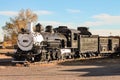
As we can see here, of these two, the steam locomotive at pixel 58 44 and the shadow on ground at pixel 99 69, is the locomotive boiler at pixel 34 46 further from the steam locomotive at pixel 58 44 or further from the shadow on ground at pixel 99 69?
the shadow on ground at pixel 99 69

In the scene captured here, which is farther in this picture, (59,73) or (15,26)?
(15,26)

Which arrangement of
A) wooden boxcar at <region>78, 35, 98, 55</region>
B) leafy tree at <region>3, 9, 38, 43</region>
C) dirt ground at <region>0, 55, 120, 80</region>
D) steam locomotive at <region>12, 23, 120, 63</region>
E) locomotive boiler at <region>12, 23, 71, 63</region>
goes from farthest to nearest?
leafy tree at <region>3, 9, 38, 43</region> < wooden boxcar at <region>78, 35, 98, 55</region> < steam locomotive at <region>12, 23, 120, 63</region> < locomotive boiler at <region>12, 23, 71, 63</region> < dirt ground at <region>0, 55, 120, 80</region>

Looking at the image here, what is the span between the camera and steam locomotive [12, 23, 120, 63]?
32469 millimetres

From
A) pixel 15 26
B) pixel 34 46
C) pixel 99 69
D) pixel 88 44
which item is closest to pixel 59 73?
pixel 99 69

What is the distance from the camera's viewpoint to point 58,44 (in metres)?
35.9

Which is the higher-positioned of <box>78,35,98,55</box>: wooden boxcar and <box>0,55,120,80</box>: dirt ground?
<box>78,35,98,55</box>: wooden boxcar

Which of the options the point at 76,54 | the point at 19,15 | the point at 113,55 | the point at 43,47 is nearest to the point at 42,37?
the point at 43,47

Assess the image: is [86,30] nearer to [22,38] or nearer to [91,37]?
[91,37]

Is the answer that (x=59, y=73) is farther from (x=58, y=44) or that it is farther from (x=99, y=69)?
(x=58, y=44)

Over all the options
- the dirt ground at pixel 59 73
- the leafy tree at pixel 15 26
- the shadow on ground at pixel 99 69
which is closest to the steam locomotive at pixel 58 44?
the dirt ground at pixel 59 73

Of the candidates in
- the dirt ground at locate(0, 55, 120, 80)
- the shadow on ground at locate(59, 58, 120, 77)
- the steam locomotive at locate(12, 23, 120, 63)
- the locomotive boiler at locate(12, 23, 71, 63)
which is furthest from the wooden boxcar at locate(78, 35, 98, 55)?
the dirt ground at locate(0, 55, 120, 80)

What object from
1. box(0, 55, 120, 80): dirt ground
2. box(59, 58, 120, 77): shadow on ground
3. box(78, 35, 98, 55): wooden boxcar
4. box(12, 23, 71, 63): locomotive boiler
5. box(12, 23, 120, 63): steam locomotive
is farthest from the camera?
box(78, 35, 98, 55): wooden boxcar

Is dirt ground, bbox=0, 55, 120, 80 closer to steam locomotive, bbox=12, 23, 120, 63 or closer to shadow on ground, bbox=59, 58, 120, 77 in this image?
shadow on ground, bbox=59, 58, 120, 77

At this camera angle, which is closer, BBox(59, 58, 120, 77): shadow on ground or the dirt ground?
the dirt ground
